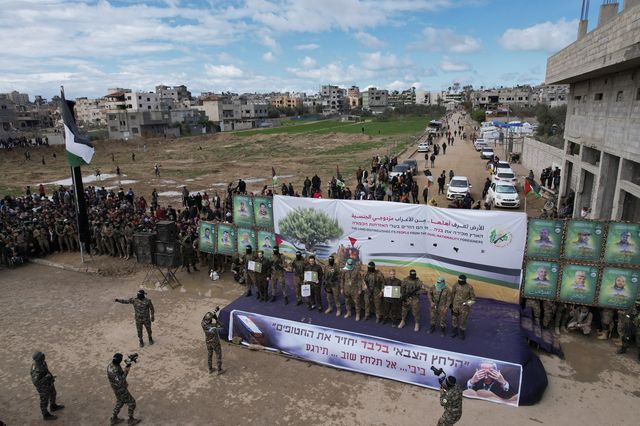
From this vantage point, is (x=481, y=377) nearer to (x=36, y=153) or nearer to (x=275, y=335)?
(x=275, y=335)

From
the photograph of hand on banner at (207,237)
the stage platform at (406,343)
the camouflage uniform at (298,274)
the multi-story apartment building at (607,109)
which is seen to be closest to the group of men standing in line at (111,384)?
the stage platform at (406,343)

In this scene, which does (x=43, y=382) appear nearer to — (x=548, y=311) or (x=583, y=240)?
(x=548, y=311)

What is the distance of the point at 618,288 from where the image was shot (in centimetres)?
992

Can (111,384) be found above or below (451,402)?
below

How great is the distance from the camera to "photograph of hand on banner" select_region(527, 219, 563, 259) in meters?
10.3

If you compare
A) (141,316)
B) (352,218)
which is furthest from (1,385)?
(352,218)

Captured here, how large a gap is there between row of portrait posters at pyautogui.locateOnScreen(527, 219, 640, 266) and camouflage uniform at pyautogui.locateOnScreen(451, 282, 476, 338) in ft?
8.36

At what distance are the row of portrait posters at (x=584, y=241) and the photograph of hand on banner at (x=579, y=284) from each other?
0.25m

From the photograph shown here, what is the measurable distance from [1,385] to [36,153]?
60277mm

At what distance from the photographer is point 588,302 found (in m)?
10.2

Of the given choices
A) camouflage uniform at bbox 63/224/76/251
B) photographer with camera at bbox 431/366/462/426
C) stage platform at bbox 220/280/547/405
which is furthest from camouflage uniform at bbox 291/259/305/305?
camouflage uniform at bbox 63/224/76/251

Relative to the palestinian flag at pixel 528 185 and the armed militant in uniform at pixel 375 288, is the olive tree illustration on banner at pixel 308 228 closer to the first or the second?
the armed militant in uniform at pixel 375 288

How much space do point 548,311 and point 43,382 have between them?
11396 millimetres

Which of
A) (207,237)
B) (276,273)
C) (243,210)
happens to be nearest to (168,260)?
(207,237)
